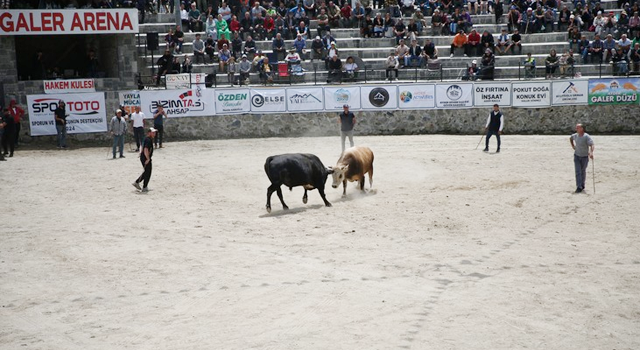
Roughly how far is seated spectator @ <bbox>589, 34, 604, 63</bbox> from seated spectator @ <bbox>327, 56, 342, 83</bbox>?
→ 1027 centimetres

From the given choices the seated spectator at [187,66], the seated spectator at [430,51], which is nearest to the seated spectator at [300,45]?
the seated spectator at [187,66]

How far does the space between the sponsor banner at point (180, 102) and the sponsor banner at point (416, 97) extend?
23.7ft

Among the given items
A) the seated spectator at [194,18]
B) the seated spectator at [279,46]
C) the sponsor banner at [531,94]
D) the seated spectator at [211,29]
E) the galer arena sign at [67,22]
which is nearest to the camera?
the galer arena sign at [67,22]

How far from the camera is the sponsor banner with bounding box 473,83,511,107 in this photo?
30.6 meters

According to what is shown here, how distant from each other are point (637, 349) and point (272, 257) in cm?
627

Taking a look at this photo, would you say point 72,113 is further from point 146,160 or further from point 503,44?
point 503,44

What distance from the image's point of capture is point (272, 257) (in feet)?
45.0

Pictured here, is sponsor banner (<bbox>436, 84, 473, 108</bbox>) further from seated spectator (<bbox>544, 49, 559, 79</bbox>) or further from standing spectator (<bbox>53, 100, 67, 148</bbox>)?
standing spectator (<bbox>53, 100, 67, 148</bbox>)

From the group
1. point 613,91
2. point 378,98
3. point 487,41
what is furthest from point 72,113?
point 613,91

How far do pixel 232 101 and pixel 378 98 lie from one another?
18.4 feet

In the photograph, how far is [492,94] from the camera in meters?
30.6

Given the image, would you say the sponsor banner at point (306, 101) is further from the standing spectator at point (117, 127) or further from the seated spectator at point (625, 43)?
the seated spectator at point (625, 43)

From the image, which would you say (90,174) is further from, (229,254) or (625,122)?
(625,122)

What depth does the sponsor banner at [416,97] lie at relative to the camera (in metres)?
30.8
